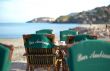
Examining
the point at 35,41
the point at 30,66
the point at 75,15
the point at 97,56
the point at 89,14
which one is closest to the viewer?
the point at 97,56

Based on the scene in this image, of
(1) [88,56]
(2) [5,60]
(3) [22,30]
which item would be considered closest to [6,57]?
(2) [5,60]

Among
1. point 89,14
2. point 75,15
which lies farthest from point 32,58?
point 75,15

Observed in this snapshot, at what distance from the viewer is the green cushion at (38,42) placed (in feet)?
21.1

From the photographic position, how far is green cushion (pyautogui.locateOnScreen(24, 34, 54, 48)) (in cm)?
643

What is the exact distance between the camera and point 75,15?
7706cm

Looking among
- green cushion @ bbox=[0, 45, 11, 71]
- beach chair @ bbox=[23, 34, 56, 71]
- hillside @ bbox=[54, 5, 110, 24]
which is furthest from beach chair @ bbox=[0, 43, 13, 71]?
hillside @ bbox=[54, 5, 110, 24]

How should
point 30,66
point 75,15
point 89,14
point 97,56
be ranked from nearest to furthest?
point 97,56, point 30,66, point 89,14, point 75,15

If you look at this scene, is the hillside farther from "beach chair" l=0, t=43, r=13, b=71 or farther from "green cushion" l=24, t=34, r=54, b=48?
"beach chair" l=0, t=43, r=13, b=71

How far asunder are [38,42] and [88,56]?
401 centimetres

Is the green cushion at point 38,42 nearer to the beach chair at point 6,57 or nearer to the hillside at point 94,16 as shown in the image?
the beach chair at point 6,57

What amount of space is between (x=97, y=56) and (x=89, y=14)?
68520 mm

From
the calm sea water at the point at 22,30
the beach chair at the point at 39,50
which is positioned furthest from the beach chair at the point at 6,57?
the calm sea water at the point at 22,30

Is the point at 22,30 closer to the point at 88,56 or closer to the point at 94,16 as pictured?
the point at 94,16

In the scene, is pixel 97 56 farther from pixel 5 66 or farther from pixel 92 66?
pixel 5 66
